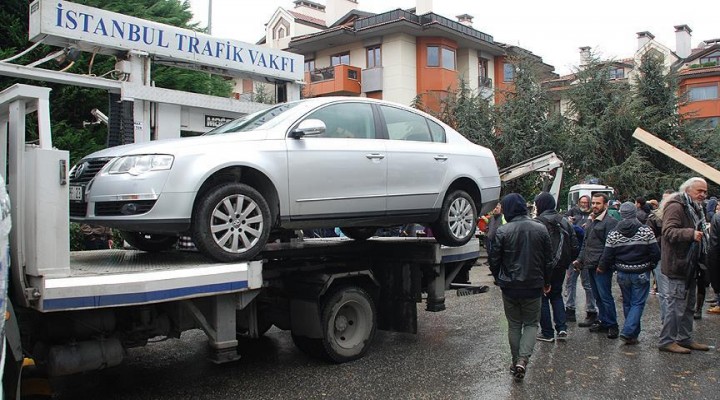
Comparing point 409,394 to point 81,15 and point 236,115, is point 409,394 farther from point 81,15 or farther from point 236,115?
point 81,15

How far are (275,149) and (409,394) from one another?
236 cm

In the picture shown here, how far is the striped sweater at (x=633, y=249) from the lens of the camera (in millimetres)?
6574

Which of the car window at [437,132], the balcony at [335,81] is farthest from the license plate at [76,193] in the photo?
the balcony at [335,81]

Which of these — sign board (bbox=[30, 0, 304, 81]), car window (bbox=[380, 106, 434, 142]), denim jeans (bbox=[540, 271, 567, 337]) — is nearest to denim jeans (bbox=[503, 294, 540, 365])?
denim jeans (bbox=[540, 271, 567, 337])

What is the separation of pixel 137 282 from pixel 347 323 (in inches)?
104

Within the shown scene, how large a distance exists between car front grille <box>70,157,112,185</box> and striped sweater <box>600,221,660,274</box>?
17.3 feet

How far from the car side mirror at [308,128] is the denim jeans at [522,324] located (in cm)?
231

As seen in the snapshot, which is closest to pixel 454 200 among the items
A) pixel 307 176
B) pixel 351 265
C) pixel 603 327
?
pixel 351 265

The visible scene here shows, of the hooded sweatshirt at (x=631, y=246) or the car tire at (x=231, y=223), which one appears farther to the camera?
the hooded sweatshirt at (x=631, y=246)

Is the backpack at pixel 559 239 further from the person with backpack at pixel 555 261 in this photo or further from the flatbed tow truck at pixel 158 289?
the flatbed tow truck at pixel 158 289

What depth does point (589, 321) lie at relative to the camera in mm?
7660

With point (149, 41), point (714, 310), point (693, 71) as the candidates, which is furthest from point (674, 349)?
point (693, 71)

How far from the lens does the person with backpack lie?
6883mm

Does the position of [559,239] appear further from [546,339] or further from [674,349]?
[674,349]
